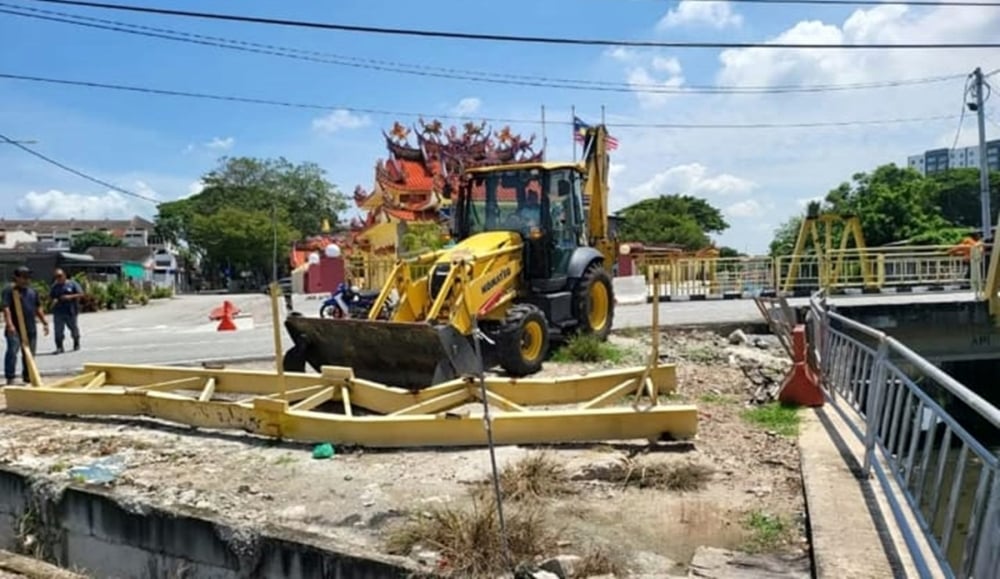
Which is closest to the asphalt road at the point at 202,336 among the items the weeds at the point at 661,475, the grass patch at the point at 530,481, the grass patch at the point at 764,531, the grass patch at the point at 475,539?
the grass patch at the point at 530,481

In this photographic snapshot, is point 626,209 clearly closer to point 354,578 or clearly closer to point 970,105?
point 970,105

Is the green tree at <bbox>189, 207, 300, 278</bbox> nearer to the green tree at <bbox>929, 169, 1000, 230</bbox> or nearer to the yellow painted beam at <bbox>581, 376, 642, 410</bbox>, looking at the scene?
the green tree at <bbox>929, 169, 1000, 230</bbox>

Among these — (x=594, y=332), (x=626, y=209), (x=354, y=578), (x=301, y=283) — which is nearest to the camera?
(x=354, y=578)

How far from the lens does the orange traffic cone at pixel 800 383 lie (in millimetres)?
7805

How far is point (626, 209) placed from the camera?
83312mm

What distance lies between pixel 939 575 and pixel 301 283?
3966 centimetres

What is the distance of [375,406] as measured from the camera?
7.30 m

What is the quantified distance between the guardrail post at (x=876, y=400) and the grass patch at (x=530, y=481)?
6.72ft

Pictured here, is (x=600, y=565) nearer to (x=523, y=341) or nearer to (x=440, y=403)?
(x=440, y=403)

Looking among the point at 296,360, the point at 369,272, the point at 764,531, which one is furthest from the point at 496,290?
the point at 369,272

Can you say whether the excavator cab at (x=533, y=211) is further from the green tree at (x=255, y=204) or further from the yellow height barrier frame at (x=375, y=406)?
the green tree at (x=255, y=204)

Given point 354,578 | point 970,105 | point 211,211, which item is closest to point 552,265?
point 354,578

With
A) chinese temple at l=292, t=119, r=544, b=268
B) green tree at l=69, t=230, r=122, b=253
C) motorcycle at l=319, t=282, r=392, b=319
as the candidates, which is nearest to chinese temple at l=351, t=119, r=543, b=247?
chinese temple at l=292, t=119, r=544, b=268

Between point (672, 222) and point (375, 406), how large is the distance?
70111 mm
